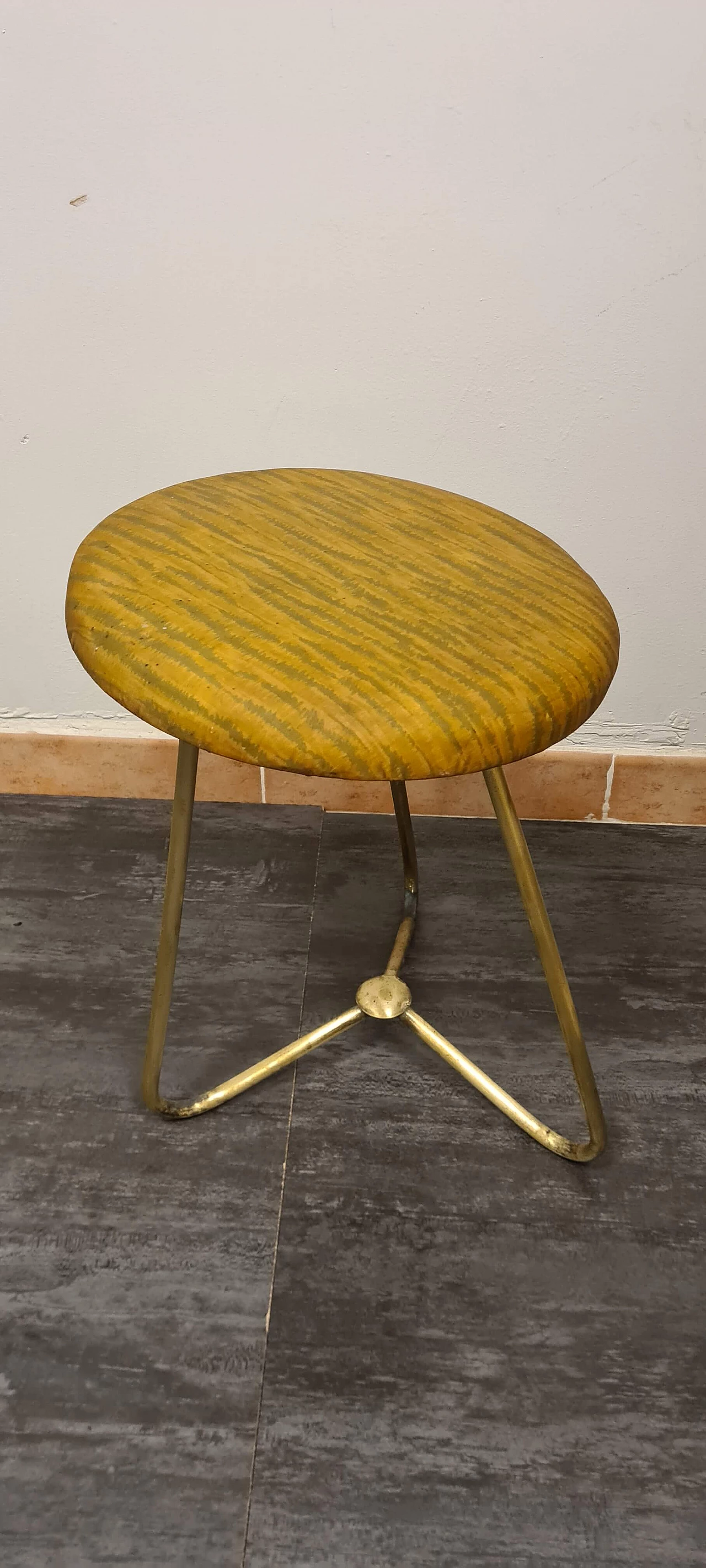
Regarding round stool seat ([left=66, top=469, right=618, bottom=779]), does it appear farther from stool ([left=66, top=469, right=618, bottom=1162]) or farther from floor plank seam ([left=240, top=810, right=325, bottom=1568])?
floor plank seam ([left=240, top=810, right=325, bottom=1568])

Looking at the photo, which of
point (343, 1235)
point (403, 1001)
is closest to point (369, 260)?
point (403, 1001)

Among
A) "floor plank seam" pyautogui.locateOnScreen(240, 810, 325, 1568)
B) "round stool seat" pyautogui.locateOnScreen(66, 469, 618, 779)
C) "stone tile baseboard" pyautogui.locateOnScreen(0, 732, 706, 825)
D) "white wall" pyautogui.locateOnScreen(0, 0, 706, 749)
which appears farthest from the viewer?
"stone tile baseboard" pyautogui.locateOnScreen(0, 732, 706, 825)

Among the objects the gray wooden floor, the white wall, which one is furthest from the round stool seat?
the gray wooden floor

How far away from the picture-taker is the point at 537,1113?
96 cm

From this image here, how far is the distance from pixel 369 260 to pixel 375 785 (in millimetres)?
567

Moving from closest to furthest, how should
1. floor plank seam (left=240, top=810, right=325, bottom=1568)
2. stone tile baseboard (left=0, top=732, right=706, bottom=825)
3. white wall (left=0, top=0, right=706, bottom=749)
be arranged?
1. floor plank seam (left=240, top=810, right=325, bottom=1568)
2. white wall (left=0, top=0, right=706, bottom=749)
3. stone tile baseboard (left=0, top=732, right=706, bottom=825)

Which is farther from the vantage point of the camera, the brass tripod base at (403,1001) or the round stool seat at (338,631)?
the brass tripod base at (403,1001)

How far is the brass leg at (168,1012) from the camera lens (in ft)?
2.44

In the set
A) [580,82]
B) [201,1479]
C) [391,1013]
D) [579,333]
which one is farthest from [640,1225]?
[580,82]

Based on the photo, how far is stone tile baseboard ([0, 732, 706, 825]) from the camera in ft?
4.25

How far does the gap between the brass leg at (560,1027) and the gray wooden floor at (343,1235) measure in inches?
1.3

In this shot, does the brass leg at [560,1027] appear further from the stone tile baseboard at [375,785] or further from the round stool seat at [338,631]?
the stone tile baseboard at [375,785]

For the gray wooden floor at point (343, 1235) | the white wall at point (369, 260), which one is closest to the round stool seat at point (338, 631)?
the white wall at point (369, 260)

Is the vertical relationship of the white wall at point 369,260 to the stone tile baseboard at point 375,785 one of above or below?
above
